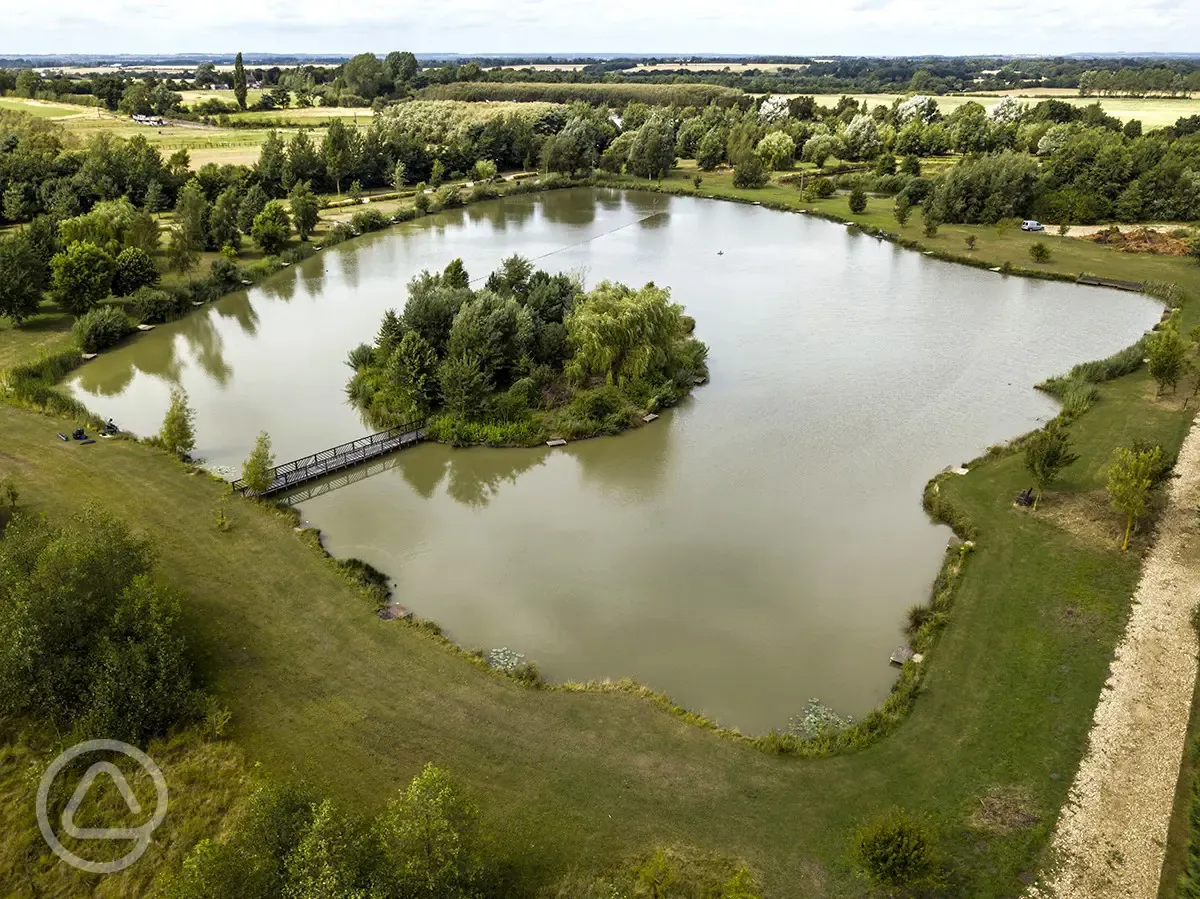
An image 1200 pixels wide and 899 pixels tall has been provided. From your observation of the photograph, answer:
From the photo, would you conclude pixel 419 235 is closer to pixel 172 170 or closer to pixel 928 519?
pixel 172 170

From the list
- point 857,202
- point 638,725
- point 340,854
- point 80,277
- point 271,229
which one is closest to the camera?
point 340,854

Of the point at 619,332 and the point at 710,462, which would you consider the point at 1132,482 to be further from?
the point at 619,332

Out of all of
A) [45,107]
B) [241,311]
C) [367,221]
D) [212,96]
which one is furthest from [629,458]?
[212,96]

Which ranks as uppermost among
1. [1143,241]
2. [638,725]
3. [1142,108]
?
[1142,108]

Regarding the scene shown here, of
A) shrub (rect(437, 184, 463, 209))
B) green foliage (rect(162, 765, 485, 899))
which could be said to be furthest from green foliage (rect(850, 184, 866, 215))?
green foliage (rect(162, 765, 485, 899))

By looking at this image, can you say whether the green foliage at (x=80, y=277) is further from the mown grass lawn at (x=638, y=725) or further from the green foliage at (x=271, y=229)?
the mown grass lawn at (x=638, y=725)

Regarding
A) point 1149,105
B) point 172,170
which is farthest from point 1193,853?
point 1149,105

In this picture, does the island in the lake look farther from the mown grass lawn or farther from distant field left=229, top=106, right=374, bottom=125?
distant field left=229, top=106, right=374, bottom=125

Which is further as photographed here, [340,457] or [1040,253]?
[1040,253]
